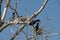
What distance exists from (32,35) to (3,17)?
3.36ft

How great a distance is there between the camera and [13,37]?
78.9 ft

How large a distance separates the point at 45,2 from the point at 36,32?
3.01 feet

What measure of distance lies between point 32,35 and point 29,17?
0.53 m

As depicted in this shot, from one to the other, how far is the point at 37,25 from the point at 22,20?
24.0 inches

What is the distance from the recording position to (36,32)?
23.7 meters

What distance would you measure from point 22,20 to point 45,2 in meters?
0.85

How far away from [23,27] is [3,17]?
658mm

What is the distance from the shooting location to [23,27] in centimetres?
2394

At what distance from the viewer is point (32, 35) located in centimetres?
2369

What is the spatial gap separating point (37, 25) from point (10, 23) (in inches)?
35.2

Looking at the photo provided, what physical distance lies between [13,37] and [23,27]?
0.44 m

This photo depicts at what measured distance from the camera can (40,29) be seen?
23797mm

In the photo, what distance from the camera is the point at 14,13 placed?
2414 cm

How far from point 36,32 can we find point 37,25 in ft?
1.68
